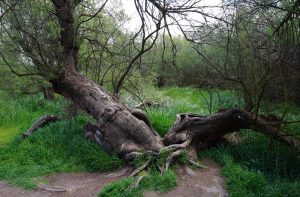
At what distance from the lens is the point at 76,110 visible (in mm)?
8758

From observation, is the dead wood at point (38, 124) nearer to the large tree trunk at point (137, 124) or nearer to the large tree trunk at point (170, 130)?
the large tree trunk at point (137, 124)

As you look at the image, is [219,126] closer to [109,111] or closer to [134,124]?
[134,124]

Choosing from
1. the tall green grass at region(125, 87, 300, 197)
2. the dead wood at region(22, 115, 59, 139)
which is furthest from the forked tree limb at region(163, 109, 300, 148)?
the dead wood at region(22, 115, 59, 139)

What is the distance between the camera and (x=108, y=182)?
18.2 ft

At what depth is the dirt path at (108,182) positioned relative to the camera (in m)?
4.92

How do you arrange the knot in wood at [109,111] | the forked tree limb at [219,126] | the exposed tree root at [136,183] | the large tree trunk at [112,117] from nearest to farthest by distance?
the exposed tree root at [136,183] → the forked tree limb at [219,126] → the large tree trunk at [112,117] → the knot in wood at [109,111]

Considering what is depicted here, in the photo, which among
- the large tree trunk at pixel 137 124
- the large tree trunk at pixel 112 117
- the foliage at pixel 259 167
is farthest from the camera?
the large tree trunk at pixel 112 117

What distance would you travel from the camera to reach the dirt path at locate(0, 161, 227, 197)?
4918mm

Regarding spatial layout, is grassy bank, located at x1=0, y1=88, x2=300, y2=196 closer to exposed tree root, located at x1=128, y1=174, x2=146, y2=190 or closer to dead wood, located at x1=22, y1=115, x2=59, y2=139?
exposed tree root, located at x1=128, y1=174, x2=146, y2=190

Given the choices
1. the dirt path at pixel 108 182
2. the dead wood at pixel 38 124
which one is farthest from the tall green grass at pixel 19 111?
the dirt path at pixel 108 182

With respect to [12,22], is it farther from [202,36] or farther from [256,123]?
[256,123]

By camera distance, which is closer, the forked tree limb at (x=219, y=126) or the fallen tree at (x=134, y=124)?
the forked tree limb at (x=219, y=126)

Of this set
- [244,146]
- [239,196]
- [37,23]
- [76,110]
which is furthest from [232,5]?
[76,110]

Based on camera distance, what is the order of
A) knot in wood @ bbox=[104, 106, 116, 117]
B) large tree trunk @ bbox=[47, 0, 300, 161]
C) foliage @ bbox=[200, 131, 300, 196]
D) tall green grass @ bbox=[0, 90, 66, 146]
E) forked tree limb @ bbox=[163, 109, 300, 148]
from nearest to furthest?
1. foliage @ bbox=[200, 131, 300, 196]
2. forked tree limb @ bbox=[163, 109, 300, 148]
3. large tree trunk @ bbox=[47, 0, 300, 161]
4. knot in wood @ bbox=[104, 106, 116, 117]
5. tall green grass @ bbox=[0, 90, 66, 146]
